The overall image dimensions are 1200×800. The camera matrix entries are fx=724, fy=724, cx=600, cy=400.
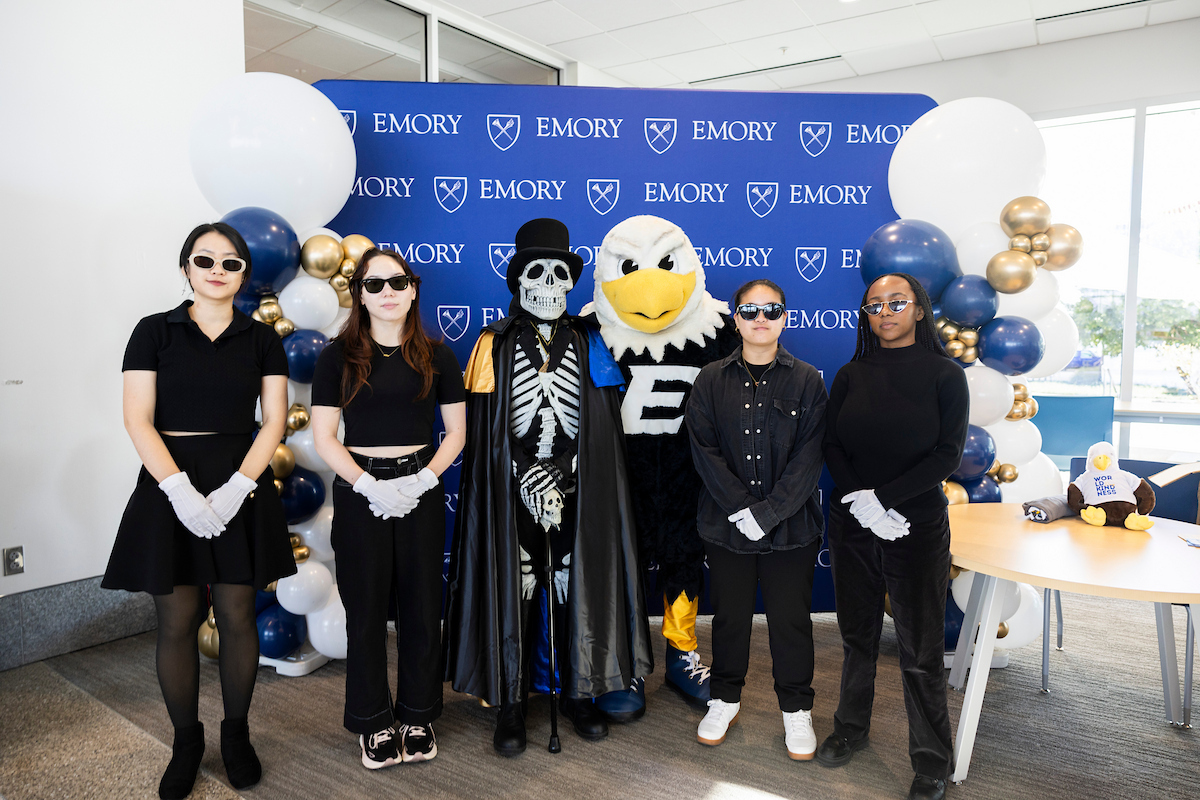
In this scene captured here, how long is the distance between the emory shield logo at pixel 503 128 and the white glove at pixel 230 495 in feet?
6.43

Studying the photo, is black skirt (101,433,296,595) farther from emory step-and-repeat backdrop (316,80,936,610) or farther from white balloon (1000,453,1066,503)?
white balloon (1000,453,1066,503)

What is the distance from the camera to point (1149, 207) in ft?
18.9

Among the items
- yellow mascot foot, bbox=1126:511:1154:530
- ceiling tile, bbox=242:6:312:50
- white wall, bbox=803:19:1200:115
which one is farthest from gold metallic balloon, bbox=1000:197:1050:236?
ceiling tile, bbox=242:6:312:50

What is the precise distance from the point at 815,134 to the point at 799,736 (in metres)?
2.57

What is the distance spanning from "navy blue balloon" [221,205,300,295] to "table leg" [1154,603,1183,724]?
3.35m

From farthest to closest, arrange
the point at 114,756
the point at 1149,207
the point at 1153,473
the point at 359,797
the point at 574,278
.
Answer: the point at 1149,207 < the point at 1153,473 < the point at 574,278 < the point at 114,756 < the point at 359,797

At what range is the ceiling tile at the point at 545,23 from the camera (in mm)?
5496

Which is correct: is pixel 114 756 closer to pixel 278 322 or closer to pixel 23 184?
pixel 278 322

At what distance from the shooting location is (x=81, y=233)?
317cm

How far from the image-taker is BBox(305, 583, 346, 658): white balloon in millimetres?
2908

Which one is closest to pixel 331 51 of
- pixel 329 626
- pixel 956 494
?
pixel 329 626

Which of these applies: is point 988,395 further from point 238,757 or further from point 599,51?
point 599,51

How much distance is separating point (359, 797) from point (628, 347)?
5.40ft

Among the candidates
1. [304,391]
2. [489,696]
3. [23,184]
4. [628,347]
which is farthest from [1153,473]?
[23,184]
